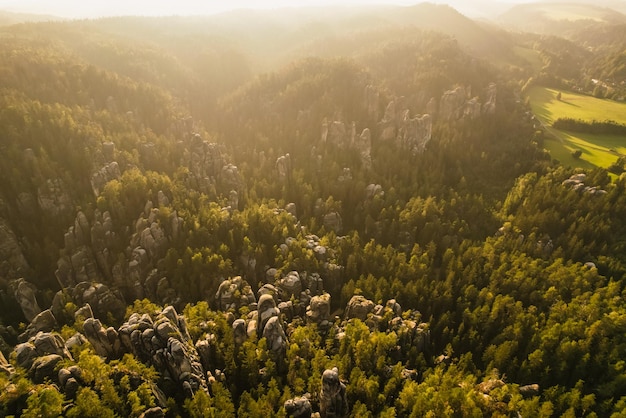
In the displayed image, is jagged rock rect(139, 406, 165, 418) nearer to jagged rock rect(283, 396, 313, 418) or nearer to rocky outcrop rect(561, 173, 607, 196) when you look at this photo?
jagged rock rect(283, 396, 313, 418)

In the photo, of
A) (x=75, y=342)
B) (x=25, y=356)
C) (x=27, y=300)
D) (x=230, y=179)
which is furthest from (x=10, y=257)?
(x=230, y=179)

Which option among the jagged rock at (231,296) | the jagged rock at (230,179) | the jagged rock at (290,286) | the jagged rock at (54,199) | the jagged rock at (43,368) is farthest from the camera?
the jagged rock at (230,179)

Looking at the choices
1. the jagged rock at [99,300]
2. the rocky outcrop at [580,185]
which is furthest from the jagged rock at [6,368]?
the rocky outcrop at [580,185]

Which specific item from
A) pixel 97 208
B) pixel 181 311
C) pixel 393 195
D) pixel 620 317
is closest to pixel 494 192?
pixel 393 195

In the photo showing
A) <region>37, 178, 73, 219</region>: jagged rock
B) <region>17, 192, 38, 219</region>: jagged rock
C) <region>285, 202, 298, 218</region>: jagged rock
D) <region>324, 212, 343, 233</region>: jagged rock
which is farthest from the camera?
<region>285, 202, 298, 218</region>: jagged rock

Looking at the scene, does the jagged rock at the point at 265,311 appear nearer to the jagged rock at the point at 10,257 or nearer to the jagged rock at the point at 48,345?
the jagged rock at the point at 48,345

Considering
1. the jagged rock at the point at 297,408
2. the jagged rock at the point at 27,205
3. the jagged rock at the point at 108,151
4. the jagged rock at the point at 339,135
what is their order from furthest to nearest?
the jagged rock at the point at 339,135, the jagged rock at the point at 108,151, the jagged rock at the point at 27,205, the jagged rock at the point at 297,408

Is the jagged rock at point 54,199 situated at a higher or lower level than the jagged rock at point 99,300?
higher

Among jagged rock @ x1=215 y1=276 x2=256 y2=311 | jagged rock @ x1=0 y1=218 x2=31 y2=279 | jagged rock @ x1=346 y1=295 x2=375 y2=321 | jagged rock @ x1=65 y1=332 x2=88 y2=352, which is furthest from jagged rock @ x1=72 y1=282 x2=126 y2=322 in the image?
jagged rock @ x1=346 y1=295 x2=375 y2=321
